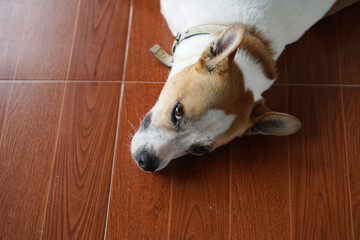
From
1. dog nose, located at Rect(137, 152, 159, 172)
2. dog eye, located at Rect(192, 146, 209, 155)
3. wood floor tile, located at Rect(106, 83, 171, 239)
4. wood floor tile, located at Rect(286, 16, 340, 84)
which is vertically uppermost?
wood floor tile, located at Rect(286, 16, 340, 84)

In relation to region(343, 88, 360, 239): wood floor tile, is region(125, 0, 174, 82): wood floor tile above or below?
above

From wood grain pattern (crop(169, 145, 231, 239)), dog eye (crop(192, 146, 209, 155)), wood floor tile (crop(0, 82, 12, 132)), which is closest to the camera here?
dog eye (crop(192, 146, 209, 155))

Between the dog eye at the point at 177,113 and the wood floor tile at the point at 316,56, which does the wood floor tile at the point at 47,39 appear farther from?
the wood floor tile at the point at 316,56

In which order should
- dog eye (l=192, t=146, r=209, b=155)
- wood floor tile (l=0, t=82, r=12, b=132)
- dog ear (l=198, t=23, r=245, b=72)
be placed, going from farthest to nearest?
wood floor tile (l=0, t=82, r=12, b=132)
dog eye (l=192, t=146, r=209, b=155)
dog ear (l=198, t=23, r=245, b=72)

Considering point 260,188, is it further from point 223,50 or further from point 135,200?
point 223,50

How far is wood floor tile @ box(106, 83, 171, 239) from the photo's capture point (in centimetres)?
181

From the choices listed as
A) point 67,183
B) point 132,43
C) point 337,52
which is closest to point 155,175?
point 67,183

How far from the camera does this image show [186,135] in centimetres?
146

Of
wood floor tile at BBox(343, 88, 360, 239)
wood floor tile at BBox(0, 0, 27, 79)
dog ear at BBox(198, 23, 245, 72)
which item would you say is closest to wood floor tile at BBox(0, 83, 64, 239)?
wood floor tile at BBox(0, 0, 27, 79)

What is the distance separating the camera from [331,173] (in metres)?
1.89

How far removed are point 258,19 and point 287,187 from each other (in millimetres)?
995

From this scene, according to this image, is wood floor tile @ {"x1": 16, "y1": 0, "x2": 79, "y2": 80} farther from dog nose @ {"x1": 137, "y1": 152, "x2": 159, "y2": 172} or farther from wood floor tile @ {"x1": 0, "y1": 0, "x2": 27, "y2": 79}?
dog nose @ {"x1": 137, "y1": 152, "x2": 159, "y2": 172}

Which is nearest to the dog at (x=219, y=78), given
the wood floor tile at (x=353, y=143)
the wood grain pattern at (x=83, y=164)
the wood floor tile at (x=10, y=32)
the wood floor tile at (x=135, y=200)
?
the wood floor tile at (x=135, y=200)

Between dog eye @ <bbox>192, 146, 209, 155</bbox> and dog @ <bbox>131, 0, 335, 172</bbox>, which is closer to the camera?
dog @ <bbox>131, 0, 335, 172</bbox>
